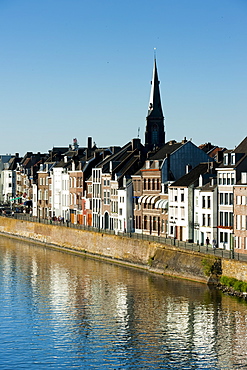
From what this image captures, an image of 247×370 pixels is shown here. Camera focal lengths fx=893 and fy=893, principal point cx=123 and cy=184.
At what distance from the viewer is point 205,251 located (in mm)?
69500

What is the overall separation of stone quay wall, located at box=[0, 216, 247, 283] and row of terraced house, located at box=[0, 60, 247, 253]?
14.8ft

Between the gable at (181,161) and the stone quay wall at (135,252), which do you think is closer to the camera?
the stone quay wall at (135,252)

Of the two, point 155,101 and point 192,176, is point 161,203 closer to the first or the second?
point 192,176

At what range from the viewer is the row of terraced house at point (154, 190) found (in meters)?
74.6

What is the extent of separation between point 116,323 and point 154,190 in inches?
1427

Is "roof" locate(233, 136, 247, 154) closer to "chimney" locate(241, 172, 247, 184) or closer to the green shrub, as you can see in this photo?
"chimney" locate(241, 172, 247, 184)

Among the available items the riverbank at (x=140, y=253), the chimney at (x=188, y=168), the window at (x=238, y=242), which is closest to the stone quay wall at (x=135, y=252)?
the riverbank at (x=140, y=253)

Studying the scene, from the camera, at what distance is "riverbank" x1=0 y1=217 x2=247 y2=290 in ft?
213

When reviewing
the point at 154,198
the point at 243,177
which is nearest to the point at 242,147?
the point at 243,177

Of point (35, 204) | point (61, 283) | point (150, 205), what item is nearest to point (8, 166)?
point (35, 204)

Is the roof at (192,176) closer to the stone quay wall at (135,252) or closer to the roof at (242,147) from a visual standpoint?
the roof at (242,147)

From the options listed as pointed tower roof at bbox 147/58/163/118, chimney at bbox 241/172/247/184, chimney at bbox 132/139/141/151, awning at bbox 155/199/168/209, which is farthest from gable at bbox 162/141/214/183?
pointed tower roof at bbox 147/58/163/118

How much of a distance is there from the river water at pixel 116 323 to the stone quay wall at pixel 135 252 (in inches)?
48.7

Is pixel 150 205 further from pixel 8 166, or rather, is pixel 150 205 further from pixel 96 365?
pixel 8 166
